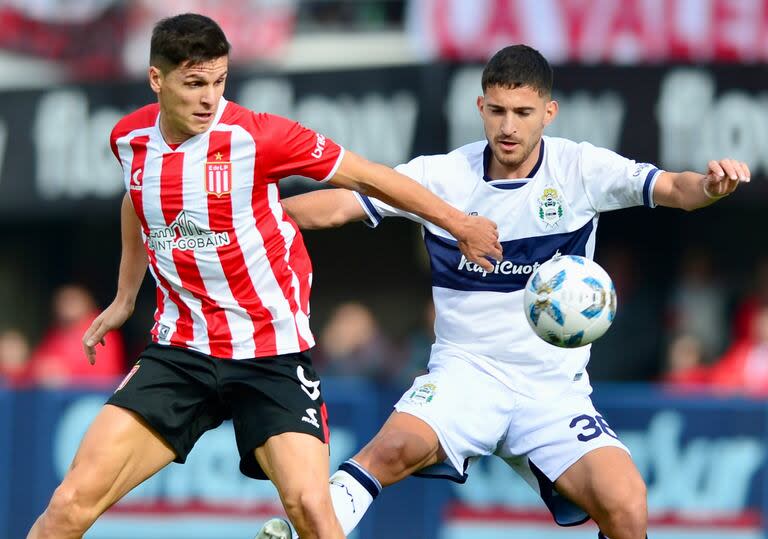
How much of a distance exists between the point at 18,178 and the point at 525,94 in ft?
23.2

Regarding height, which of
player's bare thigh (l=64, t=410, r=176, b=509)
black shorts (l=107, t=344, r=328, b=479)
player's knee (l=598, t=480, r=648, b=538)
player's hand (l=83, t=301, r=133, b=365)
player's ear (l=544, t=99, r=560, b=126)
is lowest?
player's knee (l=598, t=480, r=648, b=538)

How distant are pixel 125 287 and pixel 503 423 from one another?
70.3 inches

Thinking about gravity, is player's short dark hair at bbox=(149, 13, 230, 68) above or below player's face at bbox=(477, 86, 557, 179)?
above

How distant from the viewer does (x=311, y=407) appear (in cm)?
575

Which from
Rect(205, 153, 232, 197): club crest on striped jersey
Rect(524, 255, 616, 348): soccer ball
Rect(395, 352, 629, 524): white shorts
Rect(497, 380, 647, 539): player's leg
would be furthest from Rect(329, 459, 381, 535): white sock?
Rect(205, 153, 232, 197): club crest on striped jersey

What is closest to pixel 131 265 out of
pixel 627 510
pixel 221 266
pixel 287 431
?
pixel 221 266

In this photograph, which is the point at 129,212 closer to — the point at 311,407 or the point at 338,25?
the point at 311,407

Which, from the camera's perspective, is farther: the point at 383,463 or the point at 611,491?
the point at 383,463

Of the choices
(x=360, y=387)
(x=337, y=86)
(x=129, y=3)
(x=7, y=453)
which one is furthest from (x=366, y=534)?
(x=129, y=3)

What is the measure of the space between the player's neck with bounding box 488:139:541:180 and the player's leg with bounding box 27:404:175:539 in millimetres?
1960

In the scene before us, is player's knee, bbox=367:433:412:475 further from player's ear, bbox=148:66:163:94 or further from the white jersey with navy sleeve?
player's ear, bbox=148:66:163:94

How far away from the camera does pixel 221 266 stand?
570 centimetres

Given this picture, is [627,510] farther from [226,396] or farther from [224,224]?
[224,224]

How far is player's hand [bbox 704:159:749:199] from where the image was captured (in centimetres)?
579
